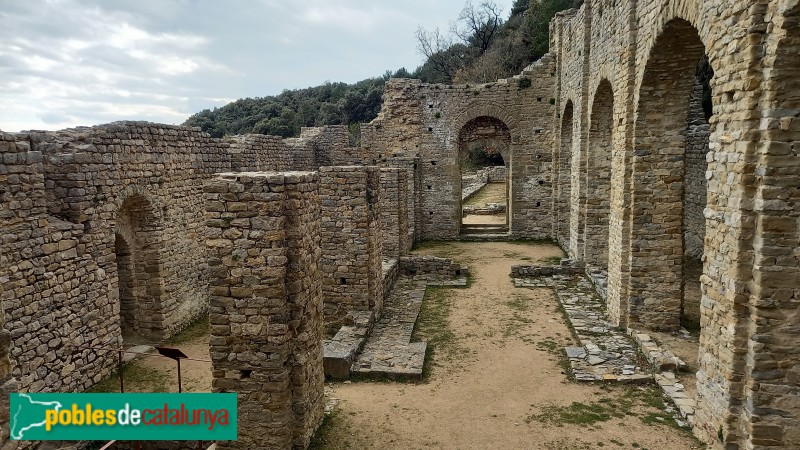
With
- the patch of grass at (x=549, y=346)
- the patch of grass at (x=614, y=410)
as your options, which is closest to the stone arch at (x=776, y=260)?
the patch of grass at (x=614, y=410)

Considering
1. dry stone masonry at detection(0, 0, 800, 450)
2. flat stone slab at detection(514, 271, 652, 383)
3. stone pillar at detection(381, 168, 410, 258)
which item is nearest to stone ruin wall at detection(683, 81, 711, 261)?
dry stone masonry at detection(0, 0, 800, 450)

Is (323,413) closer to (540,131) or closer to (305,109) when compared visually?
(540,131)

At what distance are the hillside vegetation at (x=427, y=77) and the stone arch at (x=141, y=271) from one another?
82.7 ft

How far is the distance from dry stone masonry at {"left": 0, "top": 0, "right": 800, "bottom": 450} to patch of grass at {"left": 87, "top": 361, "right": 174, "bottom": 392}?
0.19 metres

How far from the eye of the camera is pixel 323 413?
7.09 m

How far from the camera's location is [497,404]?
7695 millimetres

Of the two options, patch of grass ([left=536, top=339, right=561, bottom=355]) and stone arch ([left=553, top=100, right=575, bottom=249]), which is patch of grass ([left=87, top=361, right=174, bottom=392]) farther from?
stone arch ([left=553, top=100, right=575, bottom=249])

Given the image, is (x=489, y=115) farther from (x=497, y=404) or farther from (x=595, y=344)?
(x=497, y=404)

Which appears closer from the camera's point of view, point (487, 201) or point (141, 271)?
point (141, 271)

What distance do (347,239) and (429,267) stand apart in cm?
499

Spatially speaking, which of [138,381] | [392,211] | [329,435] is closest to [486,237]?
[392,211]

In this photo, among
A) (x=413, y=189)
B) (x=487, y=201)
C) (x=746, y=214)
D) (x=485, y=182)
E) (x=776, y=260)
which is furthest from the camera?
(x=485, y=182)

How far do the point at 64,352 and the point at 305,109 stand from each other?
143 feet

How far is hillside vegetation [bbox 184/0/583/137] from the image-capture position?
31609mm
